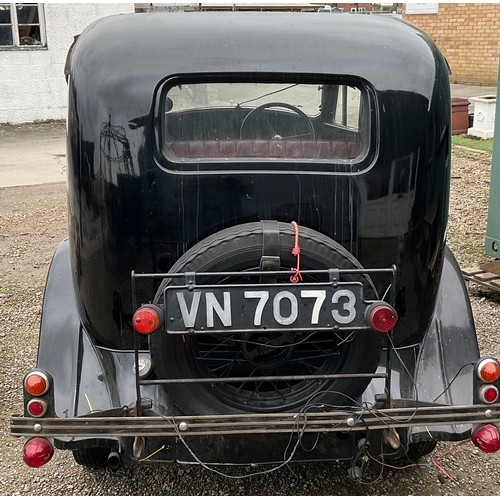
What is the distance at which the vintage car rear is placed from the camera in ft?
8.02

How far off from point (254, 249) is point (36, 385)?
1.00 m

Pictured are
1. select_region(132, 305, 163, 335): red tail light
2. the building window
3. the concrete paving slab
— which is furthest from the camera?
the building window

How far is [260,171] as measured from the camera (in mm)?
2762

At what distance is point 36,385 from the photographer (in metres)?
2.45

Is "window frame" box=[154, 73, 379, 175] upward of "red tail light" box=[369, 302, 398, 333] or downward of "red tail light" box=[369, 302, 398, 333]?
upward

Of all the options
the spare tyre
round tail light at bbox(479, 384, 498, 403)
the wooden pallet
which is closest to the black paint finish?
the spare tyre

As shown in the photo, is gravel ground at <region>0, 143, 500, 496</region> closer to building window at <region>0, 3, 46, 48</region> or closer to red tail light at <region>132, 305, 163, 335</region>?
red tail light at <region>132, 305, 163, 335</region>

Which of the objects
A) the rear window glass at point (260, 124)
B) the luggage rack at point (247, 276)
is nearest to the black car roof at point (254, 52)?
the rear window glass at point (260, 124)

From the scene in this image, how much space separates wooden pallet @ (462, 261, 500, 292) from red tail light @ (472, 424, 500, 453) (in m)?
2.88

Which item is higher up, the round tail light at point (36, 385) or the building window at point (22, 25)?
the building window at point (22, 25)

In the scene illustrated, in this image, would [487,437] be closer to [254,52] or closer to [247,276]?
[247,276]

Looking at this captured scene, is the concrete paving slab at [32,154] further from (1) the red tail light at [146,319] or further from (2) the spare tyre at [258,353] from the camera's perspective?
(1) the red tail light at [146,319]

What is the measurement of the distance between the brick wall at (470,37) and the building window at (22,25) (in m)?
10.8

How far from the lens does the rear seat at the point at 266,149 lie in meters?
2.88
